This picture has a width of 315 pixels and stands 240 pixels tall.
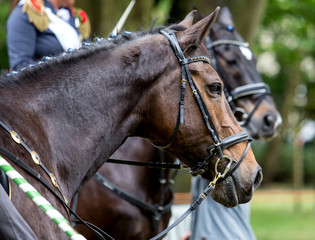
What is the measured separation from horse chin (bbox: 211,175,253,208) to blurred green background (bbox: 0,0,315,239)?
3.93 feet

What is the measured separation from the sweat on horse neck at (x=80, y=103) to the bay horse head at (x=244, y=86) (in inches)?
102

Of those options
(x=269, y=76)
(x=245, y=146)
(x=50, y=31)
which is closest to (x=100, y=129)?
(x=245, y=146)

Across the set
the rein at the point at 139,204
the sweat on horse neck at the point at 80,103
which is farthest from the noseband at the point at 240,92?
the sweat on horse neck at the point at 80,103

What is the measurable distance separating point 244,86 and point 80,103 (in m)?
3.02

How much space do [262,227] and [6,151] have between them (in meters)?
12.7

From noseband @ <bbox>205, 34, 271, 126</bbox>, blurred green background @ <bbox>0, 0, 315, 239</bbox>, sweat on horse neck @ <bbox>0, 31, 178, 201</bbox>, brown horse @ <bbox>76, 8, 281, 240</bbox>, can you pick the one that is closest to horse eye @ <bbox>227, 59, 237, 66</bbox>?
noseband @ <bbox>205, 34, 271, 126</bbox>

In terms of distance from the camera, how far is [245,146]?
3518 mm

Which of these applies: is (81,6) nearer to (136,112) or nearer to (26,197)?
(136,112)

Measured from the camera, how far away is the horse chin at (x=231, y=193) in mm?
3434

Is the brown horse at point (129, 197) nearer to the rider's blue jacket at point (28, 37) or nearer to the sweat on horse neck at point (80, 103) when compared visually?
the rider's blue jacket at point (28, 37)

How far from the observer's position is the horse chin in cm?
343

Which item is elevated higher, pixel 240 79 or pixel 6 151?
pixel 240 79

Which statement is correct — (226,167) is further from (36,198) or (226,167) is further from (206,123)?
(36,198)

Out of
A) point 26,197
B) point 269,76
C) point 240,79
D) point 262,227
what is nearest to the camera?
point 26,197
